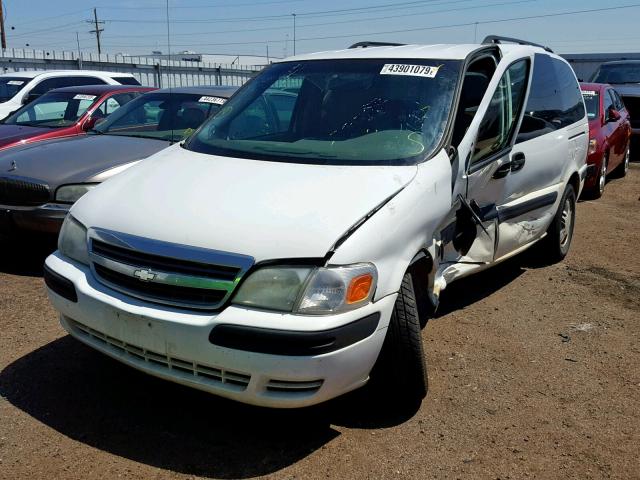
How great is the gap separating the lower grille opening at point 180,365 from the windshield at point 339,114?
1.25 metres

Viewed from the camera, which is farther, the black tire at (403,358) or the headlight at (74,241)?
the headlight at (74,241)

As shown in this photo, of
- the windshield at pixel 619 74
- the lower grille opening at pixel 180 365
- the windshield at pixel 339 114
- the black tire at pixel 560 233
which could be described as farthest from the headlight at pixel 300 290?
the windshield at pixel 619 74

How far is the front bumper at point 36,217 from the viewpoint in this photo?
197 inches

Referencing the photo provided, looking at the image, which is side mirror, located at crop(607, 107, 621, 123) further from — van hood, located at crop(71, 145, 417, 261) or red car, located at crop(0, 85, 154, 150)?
van hood, located at crop(71, 145, 417, 261)

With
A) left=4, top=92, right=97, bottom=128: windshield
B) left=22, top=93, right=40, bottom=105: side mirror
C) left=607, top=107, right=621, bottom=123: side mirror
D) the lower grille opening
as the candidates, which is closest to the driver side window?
the lower grille opening

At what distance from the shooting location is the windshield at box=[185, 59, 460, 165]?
11.6ft

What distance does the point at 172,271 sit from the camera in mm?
2758

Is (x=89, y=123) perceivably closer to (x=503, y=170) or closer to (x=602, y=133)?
(x=503, y=170)

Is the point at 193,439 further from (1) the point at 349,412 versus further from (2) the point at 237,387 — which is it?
(1) the point at 349,412

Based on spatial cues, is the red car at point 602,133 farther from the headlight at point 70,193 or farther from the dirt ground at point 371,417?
the headlight at point 70,193

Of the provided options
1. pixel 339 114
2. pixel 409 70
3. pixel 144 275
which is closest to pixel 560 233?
pixel 409 70

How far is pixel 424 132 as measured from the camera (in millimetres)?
3604

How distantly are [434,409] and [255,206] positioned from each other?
54.7 inches

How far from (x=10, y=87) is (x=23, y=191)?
8209mm
